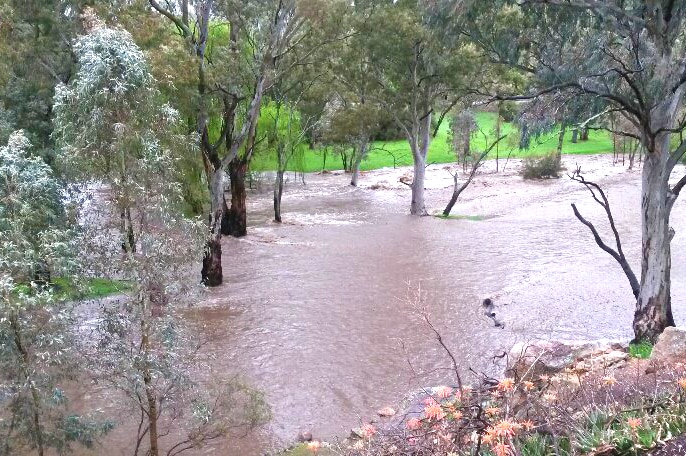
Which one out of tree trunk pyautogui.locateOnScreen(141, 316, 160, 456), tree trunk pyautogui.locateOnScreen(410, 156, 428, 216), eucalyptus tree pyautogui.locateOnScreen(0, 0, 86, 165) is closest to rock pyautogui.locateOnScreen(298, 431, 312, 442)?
tree trunk pyautogui.locateOnScreen(141, 316, 160, 456)

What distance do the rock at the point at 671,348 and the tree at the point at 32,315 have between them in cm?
626

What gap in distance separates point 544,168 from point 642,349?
104ft

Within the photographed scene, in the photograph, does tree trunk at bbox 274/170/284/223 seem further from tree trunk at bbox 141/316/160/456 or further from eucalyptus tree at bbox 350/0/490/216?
tree trunk at bbox 141/316/160/456

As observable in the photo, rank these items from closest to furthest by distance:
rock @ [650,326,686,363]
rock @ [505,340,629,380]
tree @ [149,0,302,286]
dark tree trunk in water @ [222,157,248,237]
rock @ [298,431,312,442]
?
rock @ [650,326,686,363] → rock @ [505,340,629,380] → rock @ [298,431,312,442] → tree @ [149,0,302,286] → dark tree trunk in water @ [222,157,248,237]

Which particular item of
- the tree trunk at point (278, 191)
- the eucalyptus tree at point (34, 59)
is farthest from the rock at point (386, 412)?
the tree trunk at point (278, 191)

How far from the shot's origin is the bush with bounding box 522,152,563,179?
38.7 m

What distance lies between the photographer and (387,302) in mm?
14031

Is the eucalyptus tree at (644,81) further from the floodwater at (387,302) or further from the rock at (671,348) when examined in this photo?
the rock at (671,348)

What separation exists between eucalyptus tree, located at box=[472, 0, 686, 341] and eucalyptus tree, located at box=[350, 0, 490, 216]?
9.24 m

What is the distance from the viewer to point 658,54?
343 inches

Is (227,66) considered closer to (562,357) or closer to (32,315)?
(32,315)

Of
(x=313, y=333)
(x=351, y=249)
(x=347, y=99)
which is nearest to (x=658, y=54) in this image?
(x=313, y=333)

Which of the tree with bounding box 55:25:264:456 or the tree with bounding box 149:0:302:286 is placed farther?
the tree with bounding box 149:0:302:286

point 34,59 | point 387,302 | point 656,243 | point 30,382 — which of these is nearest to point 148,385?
point 30,382
